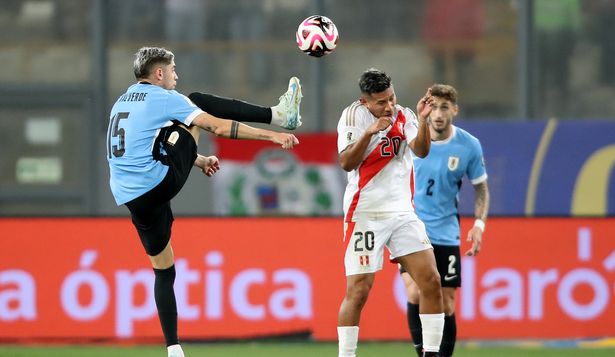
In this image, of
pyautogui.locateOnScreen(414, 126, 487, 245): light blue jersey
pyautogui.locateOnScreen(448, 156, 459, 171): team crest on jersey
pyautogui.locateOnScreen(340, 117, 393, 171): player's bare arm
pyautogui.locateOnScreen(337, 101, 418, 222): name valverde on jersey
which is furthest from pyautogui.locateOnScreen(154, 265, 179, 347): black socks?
pyautogui.locateOnScreen(448, 156, 459, 171): team crest on jersey

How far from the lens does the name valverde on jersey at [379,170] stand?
8641 millimetres

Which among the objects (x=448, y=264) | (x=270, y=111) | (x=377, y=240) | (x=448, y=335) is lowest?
(x=448, y=335)

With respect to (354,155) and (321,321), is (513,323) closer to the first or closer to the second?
(321,321)

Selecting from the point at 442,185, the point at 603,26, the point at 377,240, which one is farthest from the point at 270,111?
the point at 603,26

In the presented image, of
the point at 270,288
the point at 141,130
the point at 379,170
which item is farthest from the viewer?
the point at 270,288

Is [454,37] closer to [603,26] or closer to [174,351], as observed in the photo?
[603,26]

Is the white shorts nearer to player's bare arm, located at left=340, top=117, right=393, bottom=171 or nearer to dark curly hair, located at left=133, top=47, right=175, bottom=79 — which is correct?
player's bare arm, located at left=340, top=117, right=393, bottom=171

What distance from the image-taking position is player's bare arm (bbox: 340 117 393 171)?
8.25 metres

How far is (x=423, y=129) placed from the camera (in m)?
8.47

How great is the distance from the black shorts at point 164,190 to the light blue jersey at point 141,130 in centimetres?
4

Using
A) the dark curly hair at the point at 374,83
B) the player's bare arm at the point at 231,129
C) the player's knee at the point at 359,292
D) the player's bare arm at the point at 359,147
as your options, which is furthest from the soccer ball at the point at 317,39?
the player's knee at the point at 359,292

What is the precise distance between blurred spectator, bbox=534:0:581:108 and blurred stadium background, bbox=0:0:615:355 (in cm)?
2

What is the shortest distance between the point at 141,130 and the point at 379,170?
149 centimetres

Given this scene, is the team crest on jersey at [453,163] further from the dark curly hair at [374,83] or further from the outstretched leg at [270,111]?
the outstretched leg at [270,111]
